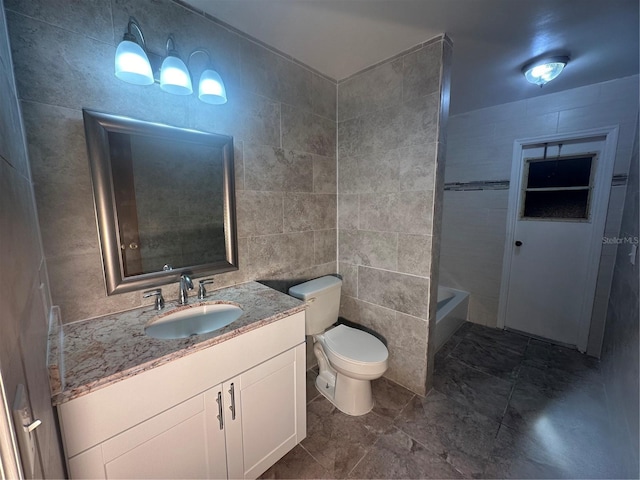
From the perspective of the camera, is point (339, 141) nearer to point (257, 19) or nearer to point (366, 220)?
point (366, 220)

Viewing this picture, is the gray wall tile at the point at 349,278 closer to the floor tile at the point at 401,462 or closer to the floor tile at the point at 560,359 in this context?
the floor tile at the point at 401,462

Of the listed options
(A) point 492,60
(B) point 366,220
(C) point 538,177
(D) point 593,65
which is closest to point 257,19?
(B) point 366,220

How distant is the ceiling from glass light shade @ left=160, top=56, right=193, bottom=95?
412 millimetres

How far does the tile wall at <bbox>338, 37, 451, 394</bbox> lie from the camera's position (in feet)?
5.45

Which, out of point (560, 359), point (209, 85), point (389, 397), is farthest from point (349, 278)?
point (560, 359)

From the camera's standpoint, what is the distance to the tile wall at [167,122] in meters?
1.02

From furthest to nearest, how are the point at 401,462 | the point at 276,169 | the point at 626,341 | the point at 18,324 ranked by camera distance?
the point at 276,169 → the point at 626,341 → the point at 401,462 → the point at 18,324

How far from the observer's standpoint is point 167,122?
1308 millimetres

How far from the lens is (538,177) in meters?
2.52

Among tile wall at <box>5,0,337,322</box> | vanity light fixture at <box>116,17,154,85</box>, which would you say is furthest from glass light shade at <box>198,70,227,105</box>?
vanity light fixture at <box>116,17,154,85</box>

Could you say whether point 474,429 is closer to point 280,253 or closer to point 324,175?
point 280,253

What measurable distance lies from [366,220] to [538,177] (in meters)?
1.87

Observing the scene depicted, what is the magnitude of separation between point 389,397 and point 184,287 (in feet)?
5.24

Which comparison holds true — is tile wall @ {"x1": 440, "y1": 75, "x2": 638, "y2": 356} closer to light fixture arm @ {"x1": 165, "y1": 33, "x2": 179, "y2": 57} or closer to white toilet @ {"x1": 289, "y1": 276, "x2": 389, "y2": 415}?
white toilet @ {"x1": 289, "y1": 276, "x2": 389, "y2": 415}
